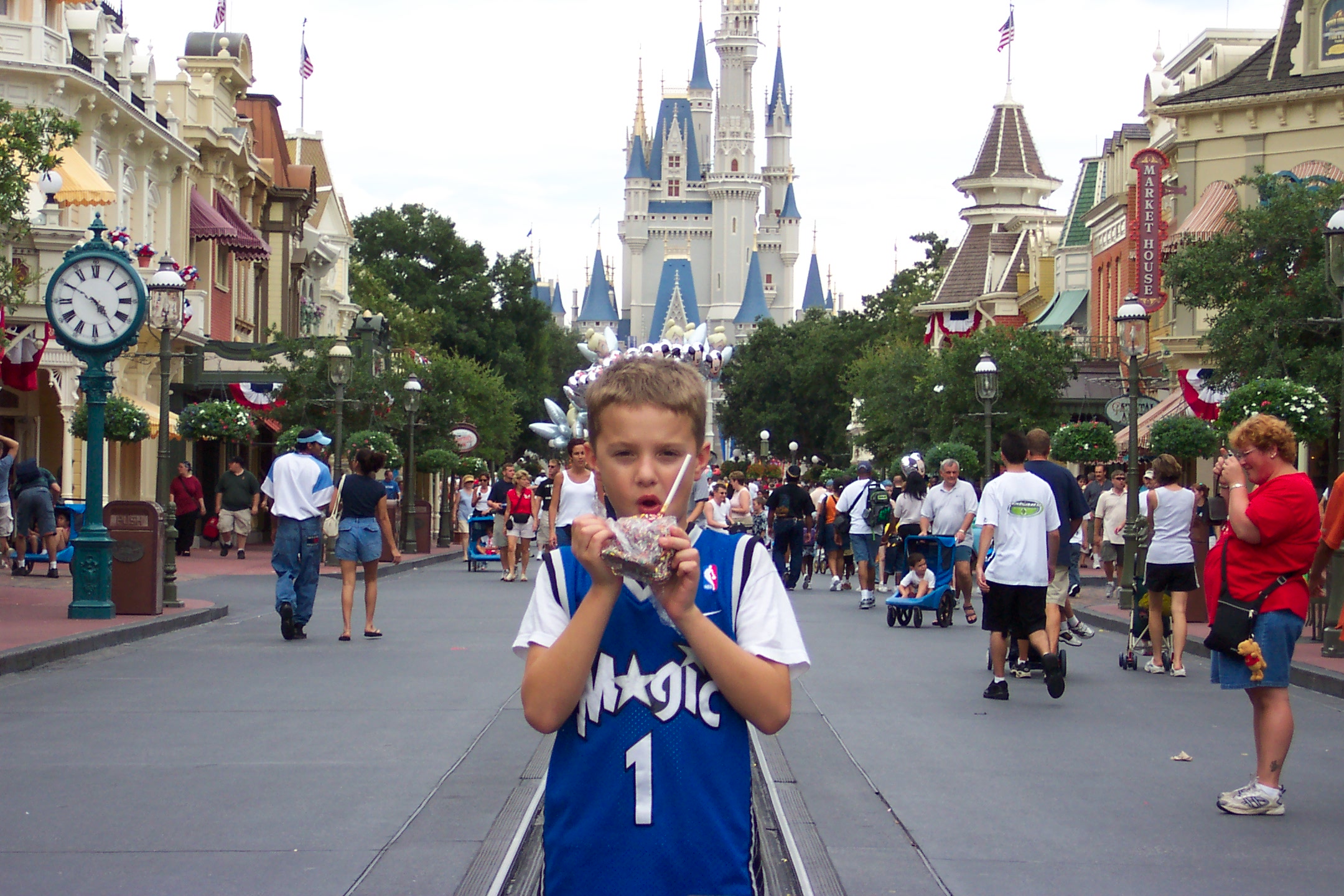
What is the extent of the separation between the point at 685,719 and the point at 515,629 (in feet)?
41.2

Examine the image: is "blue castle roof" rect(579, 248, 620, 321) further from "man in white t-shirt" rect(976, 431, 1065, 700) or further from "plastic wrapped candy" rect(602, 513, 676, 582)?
"plastic wrapped candy" rect(602, 513, 676, 582)

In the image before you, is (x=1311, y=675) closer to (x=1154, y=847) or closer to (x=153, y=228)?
(x=1154, y=847)

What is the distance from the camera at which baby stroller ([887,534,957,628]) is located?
56.9ft

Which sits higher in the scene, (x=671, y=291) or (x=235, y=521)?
(x=671, y=291)

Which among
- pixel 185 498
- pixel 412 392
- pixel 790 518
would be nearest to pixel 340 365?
pixel 185 498

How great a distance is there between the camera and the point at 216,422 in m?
28.9

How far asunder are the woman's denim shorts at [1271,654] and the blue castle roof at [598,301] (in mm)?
184026

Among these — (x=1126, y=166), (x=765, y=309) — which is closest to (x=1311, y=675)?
(x=1126, y=166)

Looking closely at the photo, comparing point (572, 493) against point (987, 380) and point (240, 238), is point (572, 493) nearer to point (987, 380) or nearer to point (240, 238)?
point (987, 380)

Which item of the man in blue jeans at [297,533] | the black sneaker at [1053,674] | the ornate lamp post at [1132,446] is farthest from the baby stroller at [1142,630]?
the man in blue jeans at [297,533]

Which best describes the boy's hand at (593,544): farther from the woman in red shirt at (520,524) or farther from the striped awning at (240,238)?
the striped awning at (240,238)

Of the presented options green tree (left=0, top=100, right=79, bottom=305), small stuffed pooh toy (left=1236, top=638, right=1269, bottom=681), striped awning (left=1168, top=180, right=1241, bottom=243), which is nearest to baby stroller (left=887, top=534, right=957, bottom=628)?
green tree (left=0, top=100, right=79, bottom=305)

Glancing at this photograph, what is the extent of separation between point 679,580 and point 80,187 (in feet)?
71.5

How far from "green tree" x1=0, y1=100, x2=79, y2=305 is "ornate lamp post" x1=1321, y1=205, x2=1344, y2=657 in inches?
454
